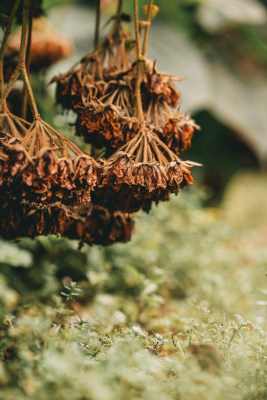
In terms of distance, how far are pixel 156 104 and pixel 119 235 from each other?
0.94 ft

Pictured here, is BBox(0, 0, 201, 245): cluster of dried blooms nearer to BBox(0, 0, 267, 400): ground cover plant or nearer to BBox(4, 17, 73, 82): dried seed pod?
BBox(0, 0, 267, 400): ground cover plant

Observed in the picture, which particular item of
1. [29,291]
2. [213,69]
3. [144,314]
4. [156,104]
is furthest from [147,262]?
[213,69]

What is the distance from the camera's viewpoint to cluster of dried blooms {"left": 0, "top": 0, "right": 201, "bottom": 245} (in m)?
0.59

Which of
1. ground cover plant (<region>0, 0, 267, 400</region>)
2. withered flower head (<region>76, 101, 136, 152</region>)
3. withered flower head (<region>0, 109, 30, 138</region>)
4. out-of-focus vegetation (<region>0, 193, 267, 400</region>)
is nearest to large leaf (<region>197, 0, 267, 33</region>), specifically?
out-of-focus vegetation (<region>0, 193, 267, 400</region>)

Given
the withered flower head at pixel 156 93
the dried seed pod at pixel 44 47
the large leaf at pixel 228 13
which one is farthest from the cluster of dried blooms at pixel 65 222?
the large leaf at pixel 228 13

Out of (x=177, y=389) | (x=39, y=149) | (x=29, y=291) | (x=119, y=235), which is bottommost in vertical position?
(x=29, y=291)

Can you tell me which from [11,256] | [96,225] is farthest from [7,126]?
[11,256]

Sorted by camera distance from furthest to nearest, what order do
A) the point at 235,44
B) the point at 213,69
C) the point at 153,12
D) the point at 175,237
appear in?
the point at 235,44, the point at 213,69, the point at 175,237, the point at 153,12

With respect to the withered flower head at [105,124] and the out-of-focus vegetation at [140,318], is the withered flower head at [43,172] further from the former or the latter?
the out-of-focus vegetation at [140,318]

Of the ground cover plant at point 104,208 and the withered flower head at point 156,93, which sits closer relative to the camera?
the ground cover plant at point 104,208

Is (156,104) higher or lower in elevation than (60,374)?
higher

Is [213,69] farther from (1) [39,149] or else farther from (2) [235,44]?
(1) [39,149]

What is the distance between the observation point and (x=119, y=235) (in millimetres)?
818

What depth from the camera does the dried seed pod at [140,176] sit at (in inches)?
24.3
